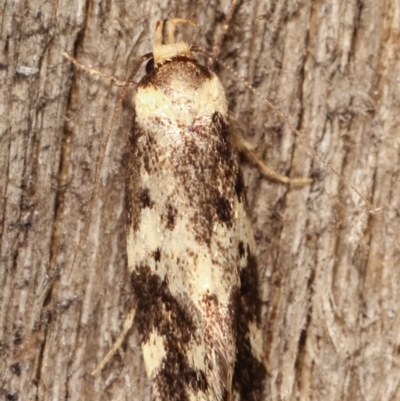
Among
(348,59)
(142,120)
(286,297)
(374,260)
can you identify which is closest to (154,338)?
(286,297)

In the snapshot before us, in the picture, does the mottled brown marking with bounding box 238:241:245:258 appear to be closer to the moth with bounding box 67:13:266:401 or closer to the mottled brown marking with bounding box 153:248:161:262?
the moth with bounding box 67:13:266:401

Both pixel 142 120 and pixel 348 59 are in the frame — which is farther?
pixel 348 59

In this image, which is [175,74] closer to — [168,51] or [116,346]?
[168,51]

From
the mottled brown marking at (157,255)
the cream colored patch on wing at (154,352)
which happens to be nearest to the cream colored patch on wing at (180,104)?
the mottled brown marking at (157,255)

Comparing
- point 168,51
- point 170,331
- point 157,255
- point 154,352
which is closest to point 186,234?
point 157,255

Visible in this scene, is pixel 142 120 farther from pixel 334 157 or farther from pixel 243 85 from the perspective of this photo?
pixel 334 157
